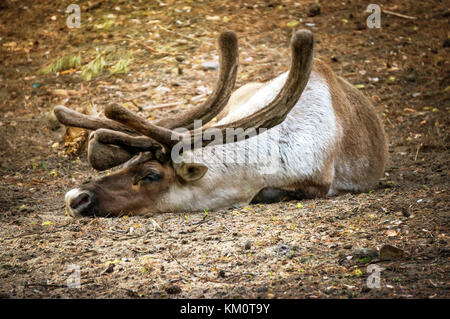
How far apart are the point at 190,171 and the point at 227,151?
0.39 meters

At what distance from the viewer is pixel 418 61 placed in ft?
26.7

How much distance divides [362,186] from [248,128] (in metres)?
1.46

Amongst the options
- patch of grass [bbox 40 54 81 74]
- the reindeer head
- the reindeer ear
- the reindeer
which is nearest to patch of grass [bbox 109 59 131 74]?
patch of grass [bbox 40 54 81 74]

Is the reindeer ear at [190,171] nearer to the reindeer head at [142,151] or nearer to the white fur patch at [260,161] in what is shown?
the reindeer head at [142,151]

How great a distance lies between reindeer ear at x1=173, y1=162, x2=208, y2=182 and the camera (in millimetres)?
4180

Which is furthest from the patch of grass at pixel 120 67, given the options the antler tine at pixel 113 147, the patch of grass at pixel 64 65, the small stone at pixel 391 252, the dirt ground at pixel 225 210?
the small stone at pixel 391 252

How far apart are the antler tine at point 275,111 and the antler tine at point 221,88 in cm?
30

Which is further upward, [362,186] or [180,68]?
[180,68]

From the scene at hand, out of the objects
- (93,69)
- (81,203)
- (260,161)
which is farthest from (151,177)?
(93,69)

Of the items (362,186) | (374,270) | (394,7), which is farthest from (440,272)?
(394,7)

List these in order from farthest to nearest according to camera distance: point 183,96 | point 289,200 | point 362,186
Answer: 1. point 183,96
2. point 362,186
3. point 289,200

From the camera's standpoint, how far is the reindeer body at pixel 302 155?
438 cm
